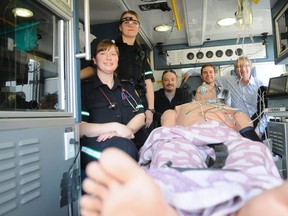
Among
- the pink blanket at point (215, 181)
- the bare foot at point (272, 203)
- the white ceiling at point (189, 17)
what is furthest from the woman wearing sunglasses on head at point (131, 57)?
the bare foot at point (272, 203)

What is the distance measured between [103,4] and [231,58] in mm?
2424

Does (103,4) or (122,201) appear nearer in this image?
(122,201)

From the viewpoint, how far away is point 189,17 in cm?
303

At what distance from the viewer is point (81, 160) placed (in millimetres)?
1409

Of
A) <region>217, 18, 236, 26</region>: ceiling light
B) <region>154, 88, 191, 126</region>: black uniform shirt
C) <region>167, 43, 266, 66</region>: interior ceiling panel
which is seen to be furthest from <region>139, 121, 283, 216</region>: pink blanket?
<region>167, 43, 266, 66</region>: interior ceiling panel

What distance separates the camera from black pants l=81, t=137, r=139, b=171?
1270mm

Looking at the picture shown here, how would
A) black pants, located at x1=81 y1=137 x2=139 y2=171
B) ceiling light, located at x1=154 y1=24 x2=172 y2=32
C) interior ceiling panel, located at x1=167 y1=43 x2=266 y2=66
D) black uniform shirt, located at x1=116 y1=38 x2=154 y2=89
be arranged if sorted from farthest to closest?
interior ceiling panel, located at x1=167 y1=43 x2=266 y2=66 → ceiling light, located at x1=154 y1=24 x2=172 y2=32 → black uniform shirt, located at x1=116 y1=38 x2=154 y2=89 → black pants, located at x1=81 y1=137 x2=139 y2=171

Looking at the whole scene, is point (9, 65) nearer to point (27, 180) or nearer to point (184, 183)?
point (27, 180)

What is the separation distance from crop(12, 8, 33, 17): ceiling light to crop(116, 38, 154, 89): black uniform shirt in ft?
2.84

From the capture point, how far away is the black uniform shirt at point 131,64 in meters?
1.97

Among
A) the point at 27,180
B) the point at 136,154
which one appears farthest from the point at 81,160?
the point at 27,180

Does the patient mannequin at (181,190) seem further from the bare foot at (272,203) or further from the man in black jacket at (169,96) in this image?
the man in black jacket at (169,96)

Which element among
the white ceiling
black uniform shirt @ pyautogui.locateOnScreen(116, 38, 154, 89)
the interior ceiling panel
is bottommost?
black uniform shirt @ pyautogui.locateOnScreen(116, 38, 154, 89)

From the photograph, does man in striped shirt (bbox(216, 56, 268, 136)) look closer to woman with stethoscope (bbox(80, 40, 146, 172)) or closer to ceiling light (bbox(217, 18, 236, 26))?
ceiling light (bbox(217, 18, 236, 26))
